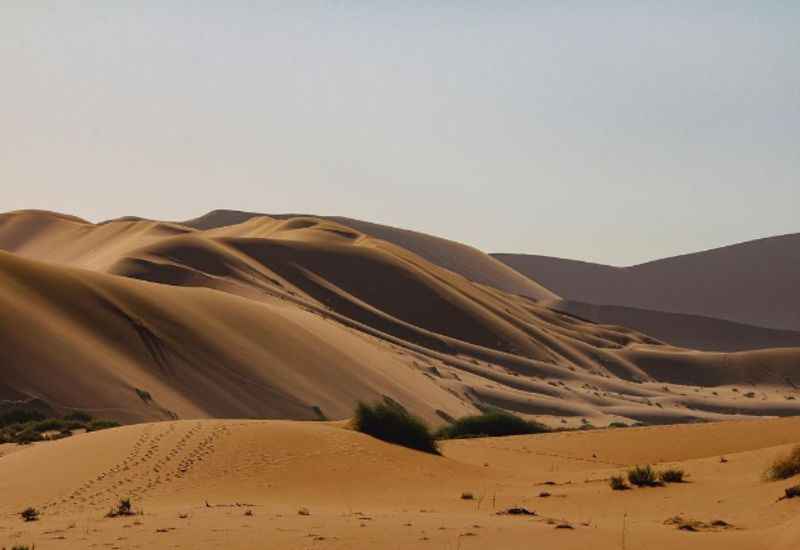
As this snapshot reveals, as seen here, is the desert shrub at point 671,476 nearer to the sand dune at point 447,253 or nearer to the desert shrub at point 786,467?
the desert shrub at point 786,467

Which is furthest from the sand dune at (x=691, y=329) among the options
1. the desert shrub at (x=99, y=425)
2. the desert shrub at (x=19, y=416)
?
the desert shrub at (x=99, y=425)

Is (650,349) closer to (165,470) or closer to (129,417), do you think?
(129,417)

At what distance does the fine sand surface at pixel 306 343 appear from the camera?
37375 mm

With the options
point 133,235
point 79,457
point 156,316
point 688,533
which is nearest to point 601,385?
point 156,316

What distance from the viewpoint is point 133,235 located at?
9956 centimetres

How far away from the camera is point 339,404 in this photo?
1654 inches

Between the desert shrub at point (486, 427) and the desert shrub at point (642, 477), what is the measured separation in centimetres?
1181

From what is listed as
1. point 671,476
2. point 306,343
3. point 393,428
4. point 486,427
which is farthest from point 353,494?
point 306,343

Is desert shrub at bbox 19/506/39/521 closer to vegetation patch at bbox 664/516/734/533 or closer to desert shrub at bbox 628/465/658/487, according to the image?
vegetation patch at bbox 664/516/734/533

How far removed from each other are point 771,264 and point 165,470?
152 m

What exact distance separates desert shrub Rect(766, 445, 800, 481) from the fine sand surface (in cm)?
2022

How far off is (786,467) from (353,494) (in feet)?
19.0

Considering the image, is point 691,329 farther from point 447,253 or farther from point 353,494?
point 353,494

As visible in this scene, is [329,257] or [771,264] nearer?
[329,257]
